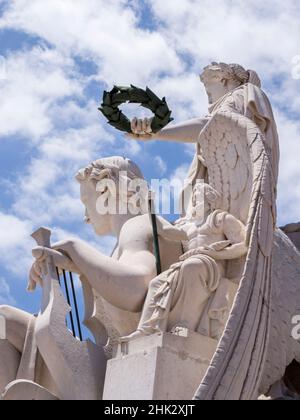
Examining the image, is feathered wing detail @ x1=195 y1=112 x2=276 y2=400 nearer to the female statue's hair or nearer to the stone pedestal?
the stone pedestal

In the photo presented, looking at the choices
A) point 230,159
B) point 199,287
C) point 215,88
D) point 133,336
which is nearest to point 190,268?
point 199,287

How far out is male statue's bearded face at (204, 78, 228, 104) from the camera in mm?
10703

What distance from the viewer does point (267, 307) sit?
8773 millimetres

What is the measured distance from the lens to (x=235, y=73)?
10648mm

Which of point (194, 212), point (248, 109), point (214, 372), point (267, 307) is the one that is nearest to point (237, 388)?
point (214, 372)

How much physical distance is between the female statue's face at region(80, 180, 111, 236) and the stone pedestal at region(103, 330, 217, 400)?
5.60 ft

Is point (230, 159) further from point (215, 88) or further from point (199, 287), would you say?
point (199, 287)

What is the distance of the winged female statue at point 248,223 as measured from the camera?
841 cm

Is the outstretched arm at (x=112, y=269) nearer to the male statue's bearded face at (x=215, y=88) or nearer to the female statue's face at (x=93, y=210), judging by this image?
the female statue's face at (x=93, y=210)

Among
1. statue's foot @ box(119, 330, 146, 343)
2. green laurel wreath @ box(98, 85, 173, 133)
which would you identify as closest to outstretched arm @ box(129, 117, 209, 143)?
green laurel wreath @ box(98, 85, 173, 133)

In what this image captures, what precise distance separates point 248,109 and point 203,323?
2136mm

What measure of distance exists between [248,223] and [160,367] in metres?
1.39
